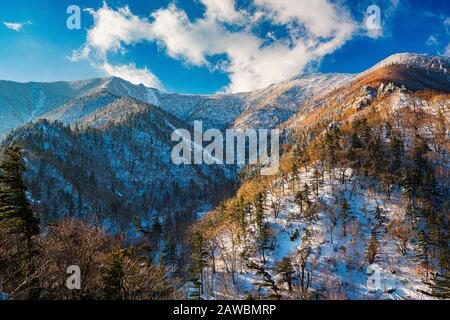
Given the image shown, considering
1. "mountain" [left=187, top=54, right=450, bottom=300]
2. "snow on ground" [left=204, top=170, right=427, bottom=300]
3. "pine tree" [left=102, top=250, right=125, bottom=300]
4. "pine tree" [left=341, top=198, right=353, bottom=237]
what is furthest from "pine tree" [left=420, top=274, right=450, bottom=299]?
"pine tree" [left=102, top=250, right=125, bottom=300]

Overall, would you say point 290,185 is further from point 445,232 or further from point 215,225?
point 445,232

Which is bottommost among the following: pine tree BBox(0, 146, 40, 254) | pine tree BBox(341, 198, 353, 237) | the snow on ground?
the snow on ground

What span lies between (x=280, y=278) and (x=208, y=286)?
17.0 metres

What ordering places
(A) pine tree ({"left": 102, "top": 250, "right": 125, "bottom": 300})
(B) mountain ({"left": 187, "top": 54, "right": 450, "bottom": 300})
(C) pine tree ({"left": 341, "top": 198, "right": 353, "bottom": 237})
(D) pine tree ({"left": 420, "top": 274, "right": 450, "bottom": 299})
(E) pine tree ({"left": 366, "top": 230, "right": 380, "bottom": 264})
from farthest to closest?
(C) pine tree ({"left": 341, "top": 198, "right": 353, "bottom": 237}) → (E) pine tree ({"left": 366, "top": 230, "right": 380, "bottom": 264}) → (B) mountain ({"left": 187, "top": 54, "right": 450, "bottom": 300}) → (D) pine tree ({"left": 420, "top": 274, "right": 450, "bottom": 299}) → (A) pine tree ({"left": 102, "top": 250, "right": 125, "bottom": 300})

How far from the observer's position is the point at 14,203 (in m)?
32.5

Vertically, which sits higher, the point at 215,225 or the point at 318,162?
the point at 318,162

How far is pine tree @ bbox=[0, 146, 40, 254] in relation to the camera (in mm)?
31891

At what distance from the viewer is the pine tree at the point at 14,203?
31891 mm

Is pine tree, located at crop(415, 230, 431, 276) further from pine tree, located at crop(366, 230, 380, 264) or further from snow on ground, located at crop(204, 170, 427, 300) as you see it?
pine tree, located at crop(366, 230, 380, 264)

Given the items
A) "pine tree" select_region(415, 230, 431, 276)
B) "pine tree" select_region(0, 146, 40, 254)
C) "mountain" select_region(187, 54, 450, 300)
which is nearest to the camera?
"pine tree" select_region(0, 146, 40, 254)

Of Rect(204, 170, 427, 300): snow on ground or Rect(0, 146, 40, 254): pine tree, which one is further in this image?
Rect(204, 170, 427, 300): snow on ground

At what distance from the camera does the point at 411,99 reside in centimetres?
17575
